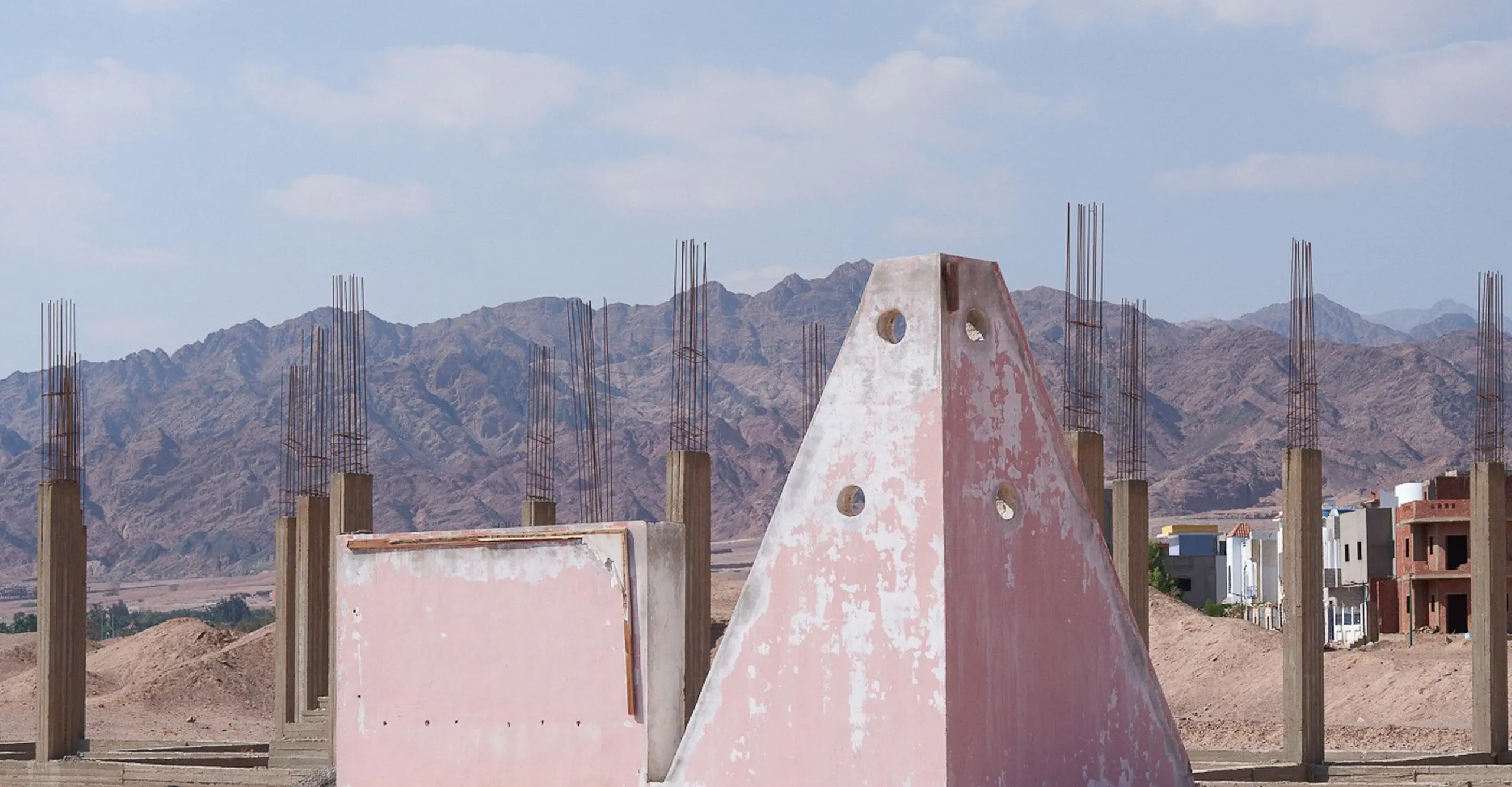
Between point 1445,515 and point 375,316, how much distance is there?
144 metres

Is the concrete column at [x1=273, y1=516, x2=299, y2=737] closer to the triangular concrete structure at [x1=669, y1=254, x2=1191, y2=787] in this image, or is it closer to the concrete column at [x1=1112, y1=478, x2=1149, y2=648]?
the concrete column at [x1=1112, y1=478, x2=1149, y2=648]

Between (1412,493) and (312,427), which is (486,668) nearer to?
(312,427)

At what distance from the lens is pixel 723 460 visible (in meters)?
110

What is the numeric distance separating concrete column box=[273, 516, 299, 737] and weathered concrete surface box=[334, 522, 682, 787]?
10025mm

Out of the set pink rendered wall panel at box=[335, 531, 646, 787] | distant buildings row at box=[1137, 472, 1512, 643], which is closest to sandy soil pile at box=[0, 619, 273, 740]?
distant buildings row at box=[1137, 472, 1512, 643]

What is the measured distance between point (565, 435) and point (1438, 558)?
251 ft

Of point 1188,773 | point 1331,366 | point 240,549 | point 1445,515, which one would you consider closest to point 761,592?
point 1188,773

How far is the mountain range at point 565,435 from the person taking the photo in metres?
103

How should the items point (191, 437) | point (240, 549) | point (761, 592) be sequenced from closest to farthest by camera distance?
1. point (761, 592)
2. point (240, 549)
3. point (191, 437)

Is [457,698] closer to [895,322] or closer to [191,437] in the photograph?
[895,322]

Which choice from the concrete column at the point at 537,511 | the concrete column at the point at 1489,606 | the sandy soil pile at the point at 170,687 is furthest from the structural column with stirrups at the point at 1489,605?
the sandy soil pile at the point at 170,687

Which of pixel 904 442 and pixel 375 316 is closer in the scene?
pixel 904 442

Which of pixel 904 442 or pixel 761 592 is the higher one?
pixel 904 442

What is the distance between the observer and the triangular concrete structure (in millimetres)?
6914
